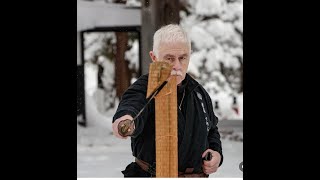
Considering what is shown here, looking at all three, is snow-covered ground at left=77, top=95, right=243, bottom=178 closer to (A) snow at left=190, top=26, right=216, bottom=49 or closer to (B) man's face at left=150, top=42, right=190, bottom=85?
(B) man's face at left=150, top=42, right=190, bottom=85

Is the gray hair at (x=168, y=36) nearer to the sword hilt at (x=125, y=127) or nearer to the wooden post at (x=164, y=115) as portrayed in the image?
the wooden post at (x=164, y=115)

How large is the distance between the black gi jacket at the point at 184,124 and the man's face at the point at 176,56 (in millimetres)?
55

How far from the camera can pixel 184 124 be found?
6.54ft

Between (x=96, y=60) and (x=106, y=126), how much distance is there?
83 cm

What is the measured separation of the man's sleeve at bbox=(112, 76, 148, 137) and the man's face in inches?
4.7

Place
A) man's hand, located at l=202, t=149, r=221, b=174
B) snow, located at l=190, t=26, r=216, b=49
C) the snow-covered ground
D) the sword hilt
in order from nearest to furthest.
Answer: the sword hilt, man's hand, located at l=202, t=149, r=221, b=174, the snow-covered ground, snow, located at l=190, t=26, r=216, b=49

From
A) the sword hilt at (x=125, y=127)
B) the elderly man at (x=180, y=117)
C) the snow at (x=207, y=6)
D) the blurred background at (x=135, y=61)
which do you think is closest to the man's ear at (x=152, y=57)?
the elderly man at (x=180, y=117)

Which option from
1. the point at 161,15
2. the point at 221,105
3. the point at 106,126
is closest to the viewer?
the point at 161,15

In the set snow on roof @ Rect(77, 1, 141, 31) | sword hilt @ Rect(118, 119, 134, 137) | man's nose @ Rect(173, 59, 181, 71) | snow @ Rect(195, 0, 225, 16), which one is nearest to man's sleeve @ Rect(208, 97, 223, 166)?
man's nose @ Rect(173, 59, 181, 71)

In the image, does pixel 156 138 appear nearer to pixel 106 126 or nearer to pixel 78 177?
pixel 78 177

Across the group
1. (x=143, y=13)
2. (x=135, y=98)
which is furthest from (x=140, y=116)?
(x=143, y=13)

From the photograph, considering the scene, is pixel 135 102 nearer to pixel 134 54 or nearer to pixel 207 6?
pixel 207 6

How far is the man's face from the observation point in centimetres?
200

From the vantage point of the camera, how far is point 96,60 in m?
4.62
